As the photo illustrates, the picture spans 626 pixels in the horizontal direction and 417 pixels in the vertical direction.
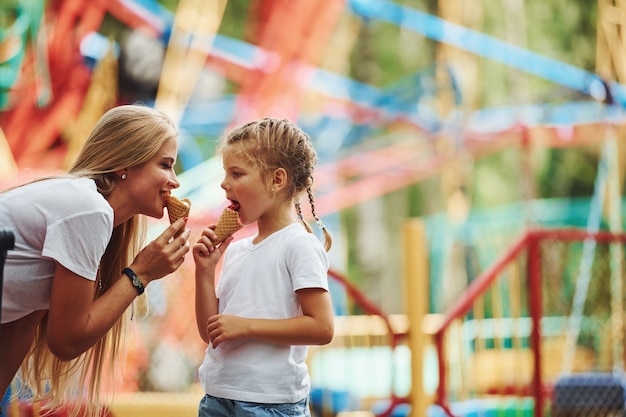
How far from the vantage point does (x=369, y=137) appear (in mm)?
10203

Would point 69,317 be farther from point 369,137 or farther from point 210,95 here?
point 369,137

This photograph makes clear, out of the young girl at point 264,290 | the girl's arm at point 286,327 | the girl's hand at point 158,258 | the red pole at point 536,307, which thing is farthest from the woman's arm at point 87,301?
the red pole at point 536,307

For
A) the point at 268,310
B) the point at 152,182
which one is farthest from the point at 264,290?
the point at 152,182

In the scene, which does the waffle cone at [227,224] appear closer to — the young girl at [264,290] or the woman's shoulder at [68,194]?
the young girl at [264,290]

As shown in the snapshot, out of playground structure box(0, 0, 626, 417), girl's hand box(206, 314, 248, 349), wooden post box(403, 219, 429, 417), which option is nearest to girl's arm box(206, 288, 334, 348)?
girl's hand box(206, 314, 248, 349)

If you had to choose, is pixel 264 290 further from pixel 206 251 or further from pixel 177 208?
pixel 177 208

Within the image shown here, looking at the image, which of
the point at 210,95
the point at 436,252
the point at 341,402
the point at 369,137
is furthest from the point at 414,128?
the point at 341,402

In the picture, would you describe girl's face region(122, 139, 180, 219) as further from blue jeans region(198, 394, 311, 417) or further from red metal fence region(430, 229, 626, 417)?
red metal fence region(430, 229, 626, 417)

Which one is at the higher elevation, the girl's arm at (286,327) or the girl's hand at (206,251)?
the girl's hand at (206,251)

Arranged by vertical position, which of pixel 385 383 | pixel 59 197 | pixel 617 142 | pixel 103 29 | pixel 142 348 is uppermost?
pixel 103 29

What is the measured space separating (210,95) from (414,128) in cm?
224

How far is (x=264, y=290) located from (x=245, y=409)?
288 millimetres

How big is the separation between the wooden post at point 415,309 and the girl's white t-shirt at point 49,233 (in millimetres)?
2614

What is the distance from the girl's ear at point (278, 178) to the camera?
2.17m
